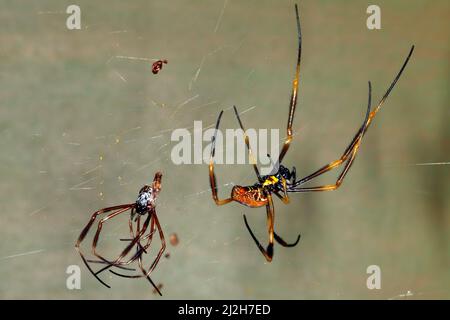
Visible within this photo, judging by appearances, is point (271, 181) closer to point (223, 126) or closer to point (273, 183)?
point (273, 183)

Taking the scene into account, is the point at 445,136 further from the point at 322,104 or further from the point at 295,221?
the point at 295,221

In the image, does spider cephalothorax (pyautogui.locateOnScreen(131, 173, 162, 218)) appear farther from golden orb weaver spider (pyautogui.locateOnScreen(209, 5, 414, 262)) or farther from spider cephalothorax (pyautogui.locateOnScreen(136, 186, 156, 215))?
golden orb weaver spider (pyautogui.locateOnScreen(209, 5, 414, 262))

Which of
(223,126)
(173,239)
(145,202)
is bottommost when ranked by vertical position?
(173,239)

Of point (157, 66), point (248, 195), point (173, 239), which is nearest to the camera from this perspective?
point (248, 195)

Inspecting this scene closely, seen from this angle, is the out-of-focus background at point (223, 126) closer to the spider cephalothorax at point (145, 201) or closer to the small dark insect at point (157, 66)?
the small dark insect at point (157, 66)

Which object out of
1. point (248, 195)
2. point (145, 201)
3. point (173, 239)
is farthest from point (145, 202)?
point (173, 239)

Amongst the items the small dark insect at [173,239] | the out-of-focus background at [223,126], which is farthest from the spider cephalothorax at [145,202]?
the small dark insect at [173,239]

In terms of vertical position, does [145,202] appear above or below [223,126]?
below

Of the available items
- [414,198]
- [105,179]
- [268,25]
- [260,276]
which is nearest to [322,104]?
[268,25]

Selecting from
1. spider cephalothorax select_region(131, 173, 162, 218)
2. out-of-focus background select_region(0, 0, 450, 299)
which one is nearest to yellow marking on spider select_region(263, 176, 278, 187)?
spider cephalothorax select_region(131, 173, 162, 218)
